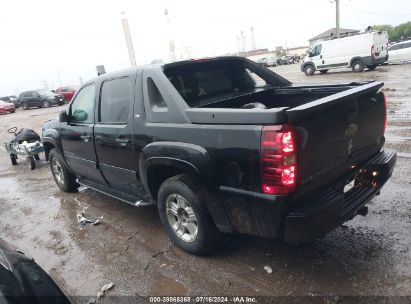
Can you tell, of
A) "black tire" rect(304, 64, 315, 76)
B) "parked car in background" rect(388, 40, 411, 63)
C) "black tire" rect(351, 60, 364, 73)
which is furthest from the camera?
"black tire" rect(304, 64, 315, 76)

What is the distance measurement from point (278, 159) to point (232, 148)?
39 centimetres

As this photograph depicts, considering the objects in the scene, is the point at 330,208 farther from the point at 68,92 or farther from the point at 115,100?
the point at 68,92

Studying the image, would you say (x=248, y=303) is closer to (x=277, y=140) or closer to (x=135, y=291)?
(x=135, y=291)

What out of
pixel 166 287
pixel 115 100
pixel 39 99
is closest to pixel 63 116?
pixel 115 100

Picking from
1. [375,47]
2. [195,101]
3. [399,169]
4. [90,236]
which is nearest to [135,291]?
[90,236]

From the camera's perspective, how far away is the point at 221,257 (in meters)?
3.47

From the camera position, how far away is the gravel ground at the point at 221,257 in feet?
9.64

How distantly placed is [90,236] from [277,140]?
9.74 ft

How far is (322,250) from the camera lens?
11.0 feet

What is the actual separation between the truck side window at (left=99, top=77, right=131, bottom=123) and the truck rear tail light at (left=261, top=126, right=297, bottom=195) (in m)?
1.93

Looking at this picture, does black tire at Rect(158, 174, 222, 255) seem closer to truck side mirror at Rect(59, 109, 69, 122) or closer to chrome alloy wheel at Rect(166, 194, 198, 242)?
chrome alloy wheel at Rect(166, 194, 198, 242)

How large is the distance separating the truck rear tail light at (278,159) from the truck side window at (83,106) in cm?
288

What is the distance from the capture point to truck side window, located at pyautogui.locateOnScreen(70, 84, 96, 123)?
4.65m

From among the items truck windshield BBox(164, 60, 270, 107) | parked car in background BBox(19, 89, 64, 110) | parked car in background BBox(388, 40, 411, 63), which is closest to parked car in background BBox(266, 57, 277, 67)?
parked car in background BBox(388, 40, 411, 63)
